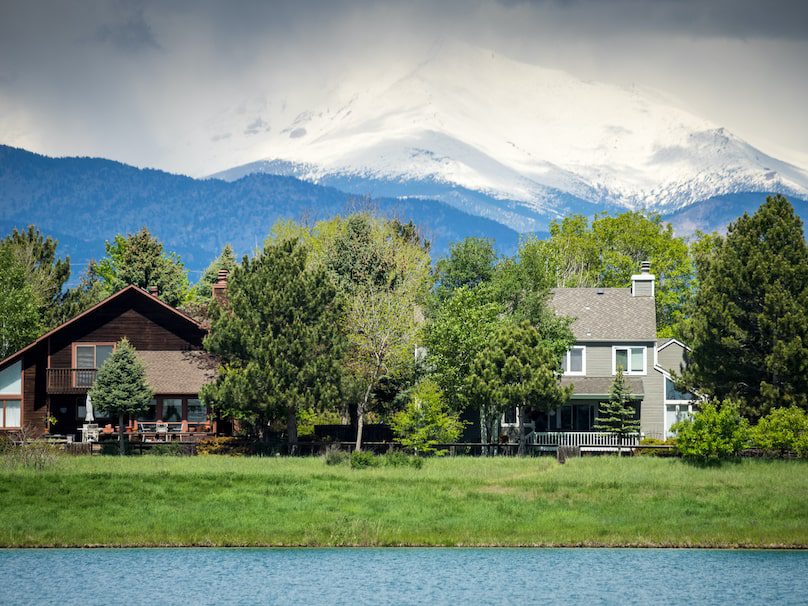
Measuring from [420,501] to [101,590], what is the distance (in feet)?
48.5

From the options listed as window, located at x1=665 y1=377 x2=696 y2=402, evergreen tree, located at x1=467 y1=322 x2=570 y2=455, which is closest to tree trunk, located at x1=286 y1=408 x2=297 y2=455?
evergreen tree, located at x1=467 y1=322 x2=570 y2=455

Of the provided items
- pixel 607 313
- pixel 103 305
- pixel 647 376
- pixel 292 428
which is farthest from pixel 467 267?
pixel 103 305

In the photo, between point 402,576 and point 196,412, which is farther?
point 196,412

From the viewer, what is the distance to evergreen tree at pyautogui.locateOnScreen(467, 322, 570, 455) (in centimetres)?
6081

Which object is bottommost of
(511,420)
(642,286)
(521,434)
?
(521,434)

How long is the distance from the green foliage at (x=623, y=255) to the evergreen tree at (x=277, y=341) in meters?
40.0

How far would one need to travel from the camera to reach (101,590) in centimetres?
3762

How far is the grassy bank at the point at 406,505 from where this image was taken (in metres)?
45.3

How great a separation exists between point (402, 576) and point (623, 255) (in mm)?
68366

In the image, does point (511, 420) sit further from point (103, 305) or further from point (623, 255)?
point (623, 255)

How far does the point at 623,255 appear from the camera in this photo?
10512cm

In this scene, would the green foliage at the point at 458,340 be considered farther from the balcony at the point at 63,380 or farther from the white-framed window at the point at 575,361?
the balcony at the point at 63,380

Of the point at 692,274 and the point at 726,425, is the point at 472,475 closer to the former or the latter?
the point at 726,425

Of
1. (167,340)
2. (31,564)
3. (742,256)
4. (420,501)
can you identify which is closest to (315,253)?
(167,340)
